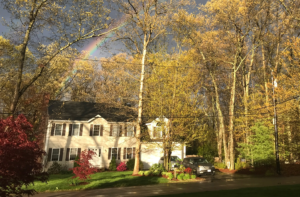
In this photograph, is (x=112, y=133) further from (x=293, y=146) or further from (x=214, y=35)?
(x=293, y=146)

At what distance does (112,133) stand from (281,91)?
62.7 feet

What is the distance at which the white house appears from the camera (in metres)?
22.6

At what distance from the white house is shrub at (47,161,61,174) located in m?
0.64

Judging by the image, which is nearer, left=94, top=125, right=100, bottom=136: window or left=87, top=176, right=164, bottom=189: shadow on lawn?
left=87, top=176, right=164, bottom=189: shadow on lawn

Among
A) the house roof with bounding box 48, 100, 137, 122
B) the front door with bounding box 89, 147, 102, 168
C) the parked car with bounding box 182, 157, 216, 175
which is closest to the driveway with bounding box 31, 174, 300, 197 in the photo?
the parked car with bounding box 182, 157, 216, 175

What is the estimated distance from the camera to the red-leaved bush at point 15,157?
627 centimetres

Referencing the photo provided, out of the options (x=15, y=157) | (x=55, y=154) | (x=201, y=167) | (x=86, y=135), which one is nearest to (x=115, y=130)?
(x=86, y=135)

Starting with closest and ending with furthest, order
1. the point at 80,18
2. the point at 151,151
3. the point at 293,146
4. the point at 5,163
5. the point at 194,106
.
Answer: the point at 5,163 < the point at 80,18 < the point at 194,106 < the point at 293,146 < the point at 151,151

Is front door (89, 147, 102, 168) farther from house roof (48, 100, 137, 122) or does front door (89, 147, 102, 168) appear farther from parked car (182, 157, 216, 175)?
parked car (182, 157, 216, 175)

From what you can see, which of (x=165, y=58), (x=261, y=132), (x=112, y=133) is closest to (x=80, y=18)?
(x=165, y=58)

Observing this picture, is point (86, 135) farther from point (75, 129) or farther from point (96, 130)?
point (75, 129)

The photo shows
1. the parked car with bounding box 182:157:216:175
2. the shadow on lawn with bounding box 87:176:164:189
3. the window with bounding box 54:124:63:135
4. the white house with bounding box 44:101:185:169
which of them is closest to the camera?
the shadow on lawn with bounding box 87:176:164:189

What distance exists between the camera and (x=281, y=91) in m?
21.0

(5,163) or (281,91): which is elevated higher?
(281,91)
